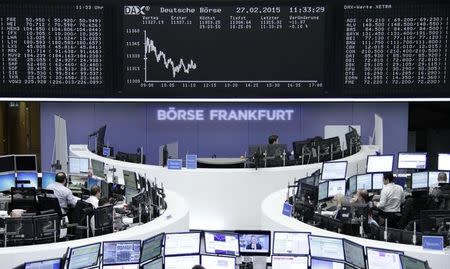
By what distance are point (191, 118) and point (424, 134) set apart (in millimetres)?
6163

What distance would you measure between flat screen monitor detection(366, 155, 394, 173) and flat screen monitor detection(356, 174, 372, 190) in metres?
0.77

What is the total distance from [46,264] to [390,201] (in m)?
5.08

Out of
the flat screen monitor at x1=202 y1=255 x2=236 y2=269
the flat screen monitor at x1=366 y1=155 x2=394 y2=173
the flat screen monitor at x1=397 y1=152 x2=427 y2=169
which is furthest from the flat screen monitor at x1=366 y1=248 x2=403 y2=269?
the flat screen monitor at x1=397 y1=152 x2=427 y2=169

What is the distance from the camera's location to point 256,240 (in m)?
6.98

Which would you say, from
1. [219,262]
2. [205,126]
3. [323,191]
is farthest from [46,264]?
[205,126]

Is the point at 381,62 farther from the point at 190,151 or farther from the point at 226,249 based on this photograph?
the point at 190,151

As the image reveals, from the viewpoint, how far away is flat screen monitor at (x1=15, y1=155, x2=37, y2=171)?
442 inches

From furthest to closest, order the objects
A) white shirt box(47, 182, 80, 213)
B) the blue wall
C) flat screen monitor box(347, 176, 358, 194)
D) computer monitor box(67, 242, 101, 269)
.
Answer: the blue wall → flat screen monitor box(347, 176, 358, 194) → white shirt box(47, 182, 80, 213) → computer monitor box(67, 242, 101, 269)

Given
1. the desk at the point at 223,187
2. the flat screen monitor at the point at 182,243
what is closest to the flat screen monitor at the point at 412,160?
the desk at the point at 223,187

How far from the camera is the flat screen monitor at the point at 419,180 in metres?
10.6

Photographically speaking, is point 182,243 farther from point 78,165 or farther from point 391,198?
point 78,165

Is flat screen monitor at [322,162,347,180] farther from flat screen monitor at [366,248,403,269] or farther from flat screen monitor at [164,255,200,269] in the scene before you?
flat screen monitor at [366,248,403,269]

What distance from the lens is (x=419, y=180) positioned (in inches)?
419

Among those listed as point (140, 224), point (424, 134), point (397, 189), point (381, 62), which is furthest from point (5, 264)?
point (424, 134)
